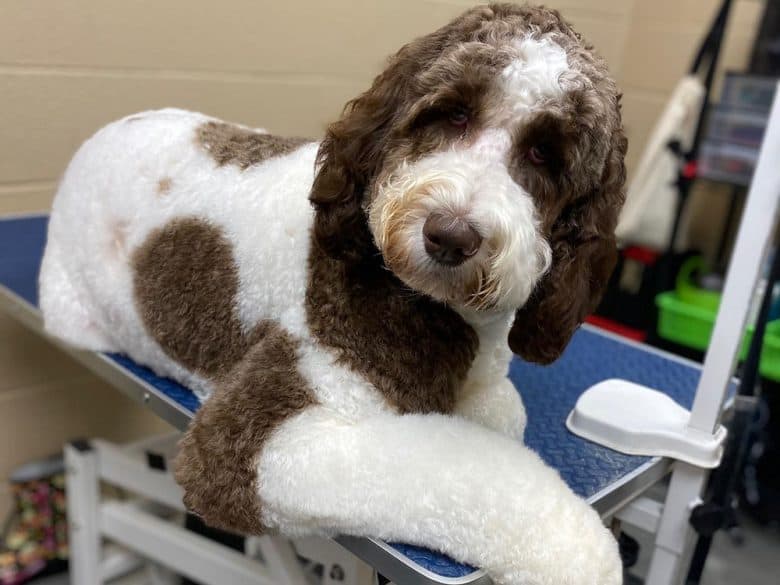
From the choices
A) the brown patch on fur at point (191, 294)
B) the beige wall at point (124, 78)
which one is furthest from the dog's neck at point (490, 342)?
the beige wall at point (124, 78)

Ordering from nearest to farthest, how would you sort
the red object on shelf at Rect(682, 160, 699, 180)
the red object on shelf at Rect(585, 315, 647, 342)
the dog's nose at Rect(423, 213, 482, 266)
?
the dog's nose at Rect(423, 213, 482, 266), the red object on shelf at Rect(682, 160, 699, 180), the red object on shelf at Rect(585, 315, 647, 342)

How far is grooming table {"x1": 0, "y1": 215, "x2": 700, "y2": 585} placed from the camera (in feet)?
2.38

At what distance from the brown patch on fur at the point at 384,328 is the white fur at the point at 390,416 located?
0.02m

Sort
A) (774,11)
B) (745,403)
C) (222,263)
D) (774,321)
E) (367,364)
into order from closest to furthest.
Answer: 1. (367,364)
2. (222,263)
3. (745,403)
4. (774,321)
5. (774,11)

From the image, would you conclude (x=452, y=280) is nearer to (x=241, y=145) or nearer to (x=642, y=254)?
(x=241, y=145)

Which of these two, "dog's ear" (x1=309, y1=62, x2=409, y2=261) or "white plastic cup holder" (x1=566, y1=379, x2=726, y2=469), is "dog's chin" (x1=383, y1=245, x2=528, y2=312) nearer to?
"dog's ear" (x1=309, y1=62, x2=409, y2=261)

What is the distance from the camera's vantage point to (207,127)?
1.04 m

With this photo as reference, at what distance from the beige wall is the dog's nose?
2.33 feet

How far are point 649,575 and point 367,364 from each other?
0.59 metres

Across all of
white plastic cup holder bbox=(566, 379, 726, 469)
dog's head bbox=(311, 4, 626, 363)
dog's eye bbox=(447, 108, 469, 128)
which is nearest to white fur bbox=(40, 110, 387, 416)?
dog's head bbox=(311, 4, 626, 363)

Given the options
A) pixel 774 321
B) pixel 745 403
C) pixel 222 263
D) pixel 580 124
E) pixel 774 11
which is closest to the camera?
pixel 580 124

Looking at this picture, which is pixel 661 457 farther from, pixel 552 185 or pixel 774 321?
pixel 774 321

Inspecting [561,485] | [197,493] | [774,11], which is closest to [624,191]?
[561,485]

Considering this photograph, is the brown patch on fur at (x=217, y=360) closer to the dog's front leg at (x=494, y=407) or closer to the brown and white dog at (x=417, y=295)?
the brown and white dog at (x=417, y=295)
